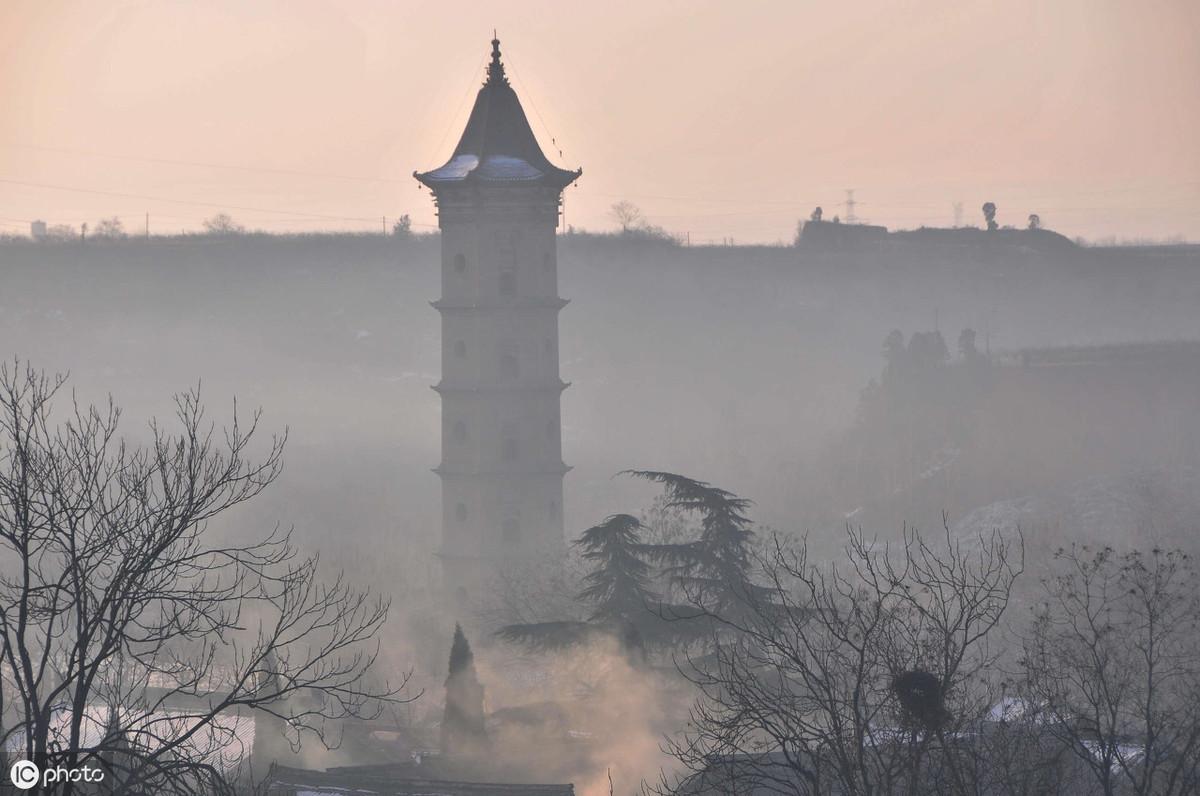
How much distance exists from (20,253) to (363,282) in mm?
26800

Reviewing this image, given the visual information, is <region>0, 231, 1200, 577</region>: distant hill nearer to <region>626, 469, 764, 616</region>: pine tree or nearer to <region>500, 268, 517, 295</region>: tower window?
<region>500, 268, 517, 295</region>: tower window

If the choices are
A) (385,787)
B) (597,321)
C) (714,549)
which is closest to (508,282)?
(714,549)

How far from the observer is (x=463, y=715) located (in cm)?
3925

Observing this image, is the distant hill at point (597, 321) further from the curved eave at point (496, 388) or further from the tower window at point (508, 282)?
the tower window at point (508, 282)

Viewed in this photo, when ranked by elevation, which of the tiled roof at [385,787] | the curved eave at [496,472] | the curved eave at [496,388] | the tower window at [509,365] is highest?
the tower window at [509,365]

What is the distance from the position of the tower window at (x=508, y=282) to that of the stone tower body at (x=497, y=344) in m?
0.03

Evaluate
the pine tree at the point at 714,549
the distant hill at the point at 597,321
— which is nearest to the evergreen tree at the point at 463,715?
the pine tree at the point at 714,549

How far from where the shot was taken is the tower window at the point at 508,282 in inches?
2430

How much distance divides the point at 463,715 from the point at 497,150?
26498mm

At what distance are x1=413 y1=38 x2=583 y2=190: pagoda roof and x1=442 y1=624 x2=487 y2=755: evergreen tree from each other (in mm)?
23865

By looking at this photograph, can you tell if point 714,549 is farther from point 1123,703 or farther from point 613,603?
point 1123,703

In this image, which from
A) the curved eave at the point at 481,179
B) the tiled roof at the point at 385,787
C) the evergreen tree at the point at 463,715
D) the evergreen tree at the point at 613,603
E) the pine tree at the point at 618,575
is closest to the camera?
the tiled roof at the point at 385,787

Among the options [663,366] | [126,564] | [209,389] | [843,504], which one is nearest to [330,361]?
[209,389]

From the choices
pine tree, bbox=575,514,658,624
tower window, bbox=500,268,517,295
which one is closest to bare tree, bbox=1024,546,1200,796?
pine tree, bbox=575,514,658,624
